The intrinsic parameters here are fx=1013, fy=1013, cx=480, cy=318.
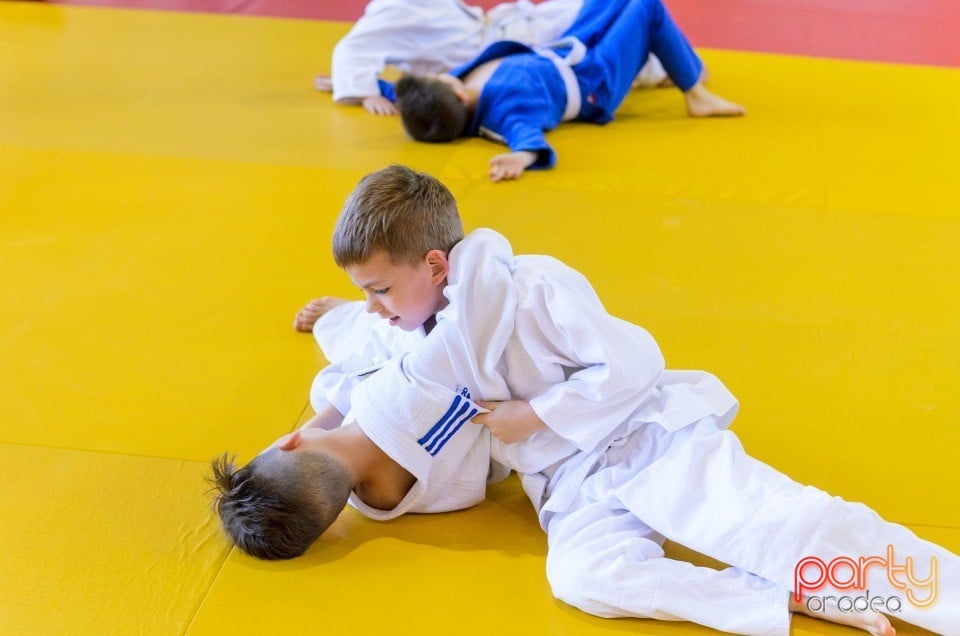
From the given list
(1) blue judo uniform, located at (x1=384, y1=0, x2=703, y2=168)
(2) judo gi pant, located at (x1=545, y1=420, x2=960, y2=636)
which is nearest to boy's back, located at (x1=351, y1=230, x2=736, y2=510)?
(2) judo gi pant, located at (x1=545, y1=420, x2=960, y2=636)

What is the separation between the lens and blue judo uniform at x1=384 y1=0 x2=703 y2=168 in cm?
410

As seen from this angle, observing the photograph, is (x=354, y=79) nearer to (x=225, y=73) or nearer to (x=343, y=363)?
(x=225, y=73)

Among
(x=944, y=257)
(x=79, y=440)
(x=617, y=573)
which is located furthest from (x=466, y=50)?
(x=617, y=573)

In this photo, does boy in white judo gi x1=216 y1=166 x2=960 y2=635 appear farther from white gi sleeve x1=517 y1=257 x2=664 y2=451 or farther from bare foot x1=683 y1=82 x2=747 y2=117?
bare foot x1=683 y1=82 x2=747 y2=117

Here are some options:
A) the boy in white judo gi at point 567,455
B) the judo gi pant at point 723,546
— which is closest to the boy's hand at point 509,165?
the boy in white judo gi at point 567,455

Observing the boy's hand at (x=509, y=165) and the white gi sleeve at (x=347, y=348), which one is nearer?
the white gi sleeve at (x=347, y=348)

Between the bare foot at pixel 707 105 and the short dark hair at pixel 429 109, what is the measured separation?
3.35ft

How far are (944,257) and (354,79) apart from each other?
8.19 ft

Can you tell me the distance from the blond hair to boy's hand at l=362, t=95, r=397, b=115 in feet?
7.65

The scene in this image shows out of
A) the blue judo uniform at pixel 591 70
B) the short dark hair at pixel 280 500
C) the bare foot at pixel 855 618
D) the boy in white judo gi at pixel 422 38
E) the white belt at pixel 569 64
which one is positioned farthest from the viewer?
the boy in white judo gi at pixel 422 38

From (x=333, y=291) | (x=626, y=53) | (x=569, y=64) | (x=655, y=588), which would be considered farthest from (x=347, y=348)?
(x=626, y=53)

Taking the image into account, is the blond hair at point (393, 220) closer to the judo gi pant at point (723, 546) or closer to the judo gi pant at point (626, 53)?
the judo gi pant at point (723, 546)

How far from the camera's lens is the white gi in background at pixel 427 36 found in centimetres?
446

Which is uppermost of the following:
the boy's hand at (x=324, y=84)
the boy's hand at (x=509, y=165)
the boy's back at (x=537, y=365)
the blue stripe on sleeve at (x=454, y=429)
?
the boy's back at (x=537, y=365)
